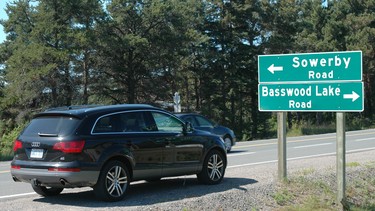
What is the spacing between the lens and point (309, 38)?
54312 mm

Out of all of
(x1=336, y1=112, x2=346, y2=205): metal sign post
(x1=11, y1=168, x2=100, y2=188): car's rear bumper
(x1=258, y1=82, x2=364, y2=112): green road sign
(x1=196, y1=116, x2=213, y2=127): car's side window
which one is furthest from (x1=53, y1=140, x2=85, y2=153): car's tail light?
(x1=196, y1=116, x2=213, y2=127): car's side window

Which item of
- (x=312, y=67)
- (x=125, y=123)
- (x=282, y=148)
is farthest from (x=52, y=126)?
(x=312, y=67)

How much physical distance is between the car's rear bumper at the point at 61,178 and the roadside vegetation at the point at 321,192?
331 cm

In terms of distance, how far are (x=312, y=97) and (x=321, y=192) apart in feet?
6.35

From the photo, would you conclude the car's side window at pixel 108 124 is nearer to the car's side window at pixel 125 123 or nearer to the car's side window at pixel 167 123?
the car's side window at pixel 125 123

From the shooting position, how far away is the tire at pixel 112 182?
828 centimetres

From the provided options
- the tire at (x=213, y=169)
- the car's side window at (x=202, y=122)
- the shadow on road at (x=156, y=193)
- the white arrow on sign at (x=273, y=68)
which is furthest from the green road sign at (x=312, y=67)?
the car's side window at (x=202, y=122)

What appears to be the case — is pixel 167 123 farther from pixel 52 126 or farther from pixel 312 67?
pixel 312 67

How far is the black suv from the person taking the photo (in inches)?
317

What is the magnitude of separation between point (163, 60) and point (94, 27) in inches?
267

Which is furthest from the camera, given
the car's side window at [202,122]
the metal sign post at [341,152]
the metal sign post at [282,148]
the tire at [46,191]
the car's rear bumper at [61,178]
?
the car's side window at [202,122]

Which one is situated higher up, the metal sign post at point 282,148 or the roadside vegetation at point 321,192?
the metal sign post at point 282,148

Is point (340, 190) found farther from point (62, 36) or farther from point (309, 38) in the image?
point (309, 38)

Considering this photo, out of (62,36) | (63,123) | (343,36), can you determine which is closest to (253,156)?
(63,123)
